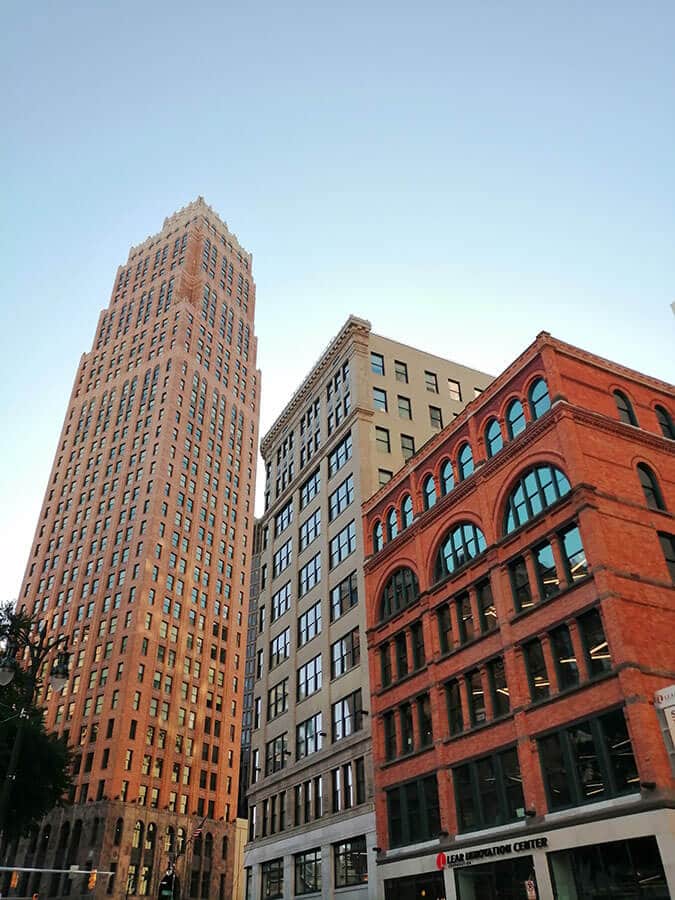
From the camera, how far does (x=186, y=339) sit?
13325 cm

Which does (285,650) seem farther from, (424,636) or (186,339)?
(186,339)

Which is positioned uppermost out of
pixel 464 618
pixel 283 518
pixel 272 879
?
pixel 283 518

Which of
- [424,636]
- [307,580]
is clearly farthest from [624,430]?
[307,580]

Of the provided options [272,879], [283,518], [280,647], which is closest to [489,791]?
[272,879]

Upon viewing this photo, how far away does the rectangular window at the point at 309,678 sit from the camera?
162 ft

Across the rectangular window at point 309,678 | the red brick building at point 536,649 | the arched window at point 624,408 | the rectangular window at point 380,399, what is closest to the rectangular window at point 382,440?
the rectangular window at point 380,399

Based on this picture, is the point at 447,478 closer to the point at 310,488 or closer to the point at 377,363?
the point at 377,363

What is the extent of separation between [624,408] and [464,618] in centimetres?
1205

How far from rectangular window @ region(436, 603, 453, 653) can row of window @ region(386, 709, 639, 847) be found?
547 centimetres

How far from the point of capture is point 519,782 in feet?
99.1

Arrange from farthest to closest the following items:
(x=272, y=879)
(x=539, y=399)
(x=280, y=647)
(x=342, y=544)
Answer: (x=280, y=647) < (x=342, y=544) < (x=272, y=879) < (x=539, y=399)

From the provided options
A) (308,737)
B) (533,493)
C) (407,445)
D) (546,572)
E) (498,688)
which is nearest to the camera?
(546,572)

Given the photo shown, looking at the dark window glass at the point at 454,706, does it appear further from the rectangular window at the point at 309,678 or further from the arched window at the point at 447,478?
the rectangular window at the point at 309,678

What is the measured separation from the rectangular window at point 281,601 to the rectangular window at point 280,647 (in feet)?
5.61
